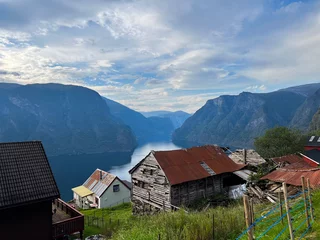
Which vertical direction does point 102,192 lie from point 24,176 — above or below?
below

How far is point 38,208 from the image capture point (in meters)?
15.4

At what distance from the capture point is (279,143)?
57188 mm

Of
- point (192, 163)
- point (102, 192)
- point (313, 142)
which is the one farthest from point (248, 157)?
point (313, 142)

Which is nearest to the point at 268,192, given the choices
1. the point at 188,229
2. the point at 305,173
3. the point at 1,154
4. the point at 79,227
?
the point at 305,173

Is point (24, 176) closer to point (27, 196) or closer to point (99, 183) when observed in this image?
point (27, 196)

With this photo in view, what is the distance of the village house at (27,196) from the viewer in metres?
14.2

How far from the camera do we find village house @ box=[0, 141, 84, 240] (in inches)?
560

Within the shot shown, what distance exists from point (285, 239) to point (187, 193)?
18.5 m

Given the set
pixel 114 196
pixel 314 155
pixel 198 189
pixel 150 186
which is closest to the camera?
pixel 198 189

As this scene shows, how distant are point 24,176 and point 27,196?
1439 mm

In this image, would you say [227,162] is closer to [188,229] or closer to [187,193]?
[187,193]

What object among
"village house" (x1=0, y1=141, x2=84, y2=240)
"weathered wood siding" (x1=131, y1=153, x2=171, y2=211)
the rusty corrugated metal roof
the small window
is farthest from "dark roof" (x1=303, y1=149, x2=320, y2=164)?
"village house" (x1=0, y1=141, x2=84, y2=240)

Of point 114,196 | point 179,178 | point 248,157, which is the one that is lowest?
point 114,196

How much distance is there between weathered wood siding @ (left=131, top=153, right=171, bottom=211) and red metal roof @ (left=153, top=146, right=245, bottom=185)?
90 centimetres
